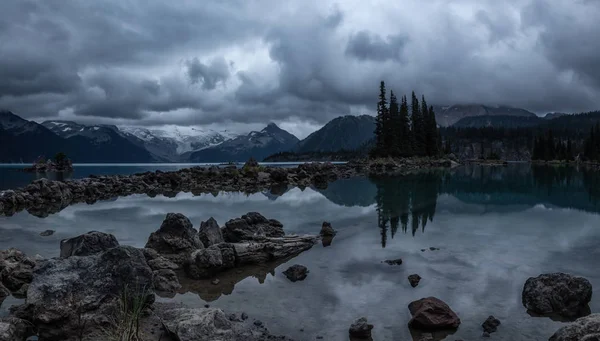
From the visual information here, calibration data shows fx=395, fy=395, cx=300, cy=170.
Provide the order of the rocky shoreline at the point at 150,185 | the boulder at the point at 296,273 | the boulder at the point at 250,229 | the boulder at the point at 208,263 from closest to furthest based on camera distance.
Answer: the boulder at the point at 296,273
the boulder at the point at 208,263
the boulder at the point at 250,229
the rocky shoreline at the point at 150,185

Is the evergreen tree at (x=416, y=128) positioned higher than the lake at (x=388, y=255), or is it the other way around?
the evergreen tree at (x=416, y=128)

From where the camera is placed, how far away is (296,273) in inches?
471

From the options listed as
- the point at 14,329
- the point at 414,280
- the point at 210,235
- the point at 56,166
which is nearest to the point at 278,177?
the point at 210,235

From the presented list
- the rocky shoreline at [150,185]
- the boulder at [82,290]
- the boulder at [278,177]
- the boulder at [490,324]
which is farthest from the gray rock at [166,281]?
the boulder at [278,177]

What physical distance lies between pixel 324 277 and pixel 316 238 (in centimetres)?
496

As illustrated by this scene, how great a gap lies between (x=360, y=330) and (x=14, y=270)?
32.7 ft

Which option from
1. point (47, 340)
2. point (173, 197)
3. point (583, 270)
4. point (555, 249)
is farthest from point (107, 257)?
point (173, 197)

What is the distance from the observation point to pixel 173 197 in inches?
1362

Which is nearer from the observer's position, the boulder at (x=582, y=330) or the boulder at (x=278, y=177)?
the boulder at (x=582, y=330)

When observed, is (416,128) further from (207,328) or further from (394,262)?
(207,328)

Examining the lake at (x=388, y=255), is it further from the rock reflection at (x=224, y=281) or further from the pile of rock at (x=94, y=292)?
the pile of rock at (x=94, y=292)

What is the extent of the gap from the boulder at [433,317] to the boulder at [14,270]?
1047 centimetres

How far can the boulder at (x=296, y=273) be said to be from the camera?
11781 millimetres

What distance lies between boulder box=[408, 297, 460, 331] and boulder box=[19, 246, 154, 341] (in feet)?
18.6
